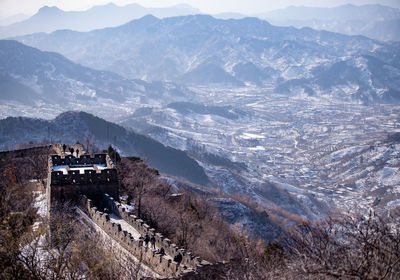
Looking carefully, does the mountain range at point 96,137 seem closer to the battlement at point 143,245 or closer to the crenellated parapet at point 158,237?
the crenellated parapet at point 158,237

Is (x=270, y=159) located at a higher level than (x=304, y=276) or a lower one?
lower

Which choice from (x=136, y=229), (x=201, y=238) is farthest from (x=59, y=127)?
(x=136, y=229)

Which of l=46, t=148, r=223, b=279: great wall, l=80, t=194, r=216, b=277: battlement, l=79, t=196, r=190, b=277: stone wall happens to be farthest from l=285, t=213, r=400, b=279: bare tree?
l=79, t=196, r=190, b=277: stone wall

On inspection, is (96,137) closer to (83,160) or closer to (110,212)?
(83,160)

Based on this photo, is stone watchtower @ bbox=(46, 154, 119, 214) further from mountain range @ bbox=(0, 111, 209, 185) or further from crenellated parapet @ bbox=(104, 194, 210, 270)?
mountain range @ bbox=(0, 111, 209, 185)

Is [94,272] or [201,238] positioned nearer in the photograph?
[94,272]

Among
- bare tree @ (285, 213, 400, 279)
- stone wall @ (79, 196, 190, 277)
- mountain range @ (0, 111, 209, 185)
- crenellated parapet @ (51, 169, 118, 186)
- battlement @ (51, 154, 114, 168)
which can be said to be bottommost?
mountain range @ (0, 111, 209, 185)

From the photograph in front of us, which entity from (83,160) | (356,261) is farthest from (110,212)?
(356,261)

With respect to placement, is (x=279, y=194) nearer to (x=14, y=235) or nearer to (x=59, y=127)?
(x=59, y=127)
